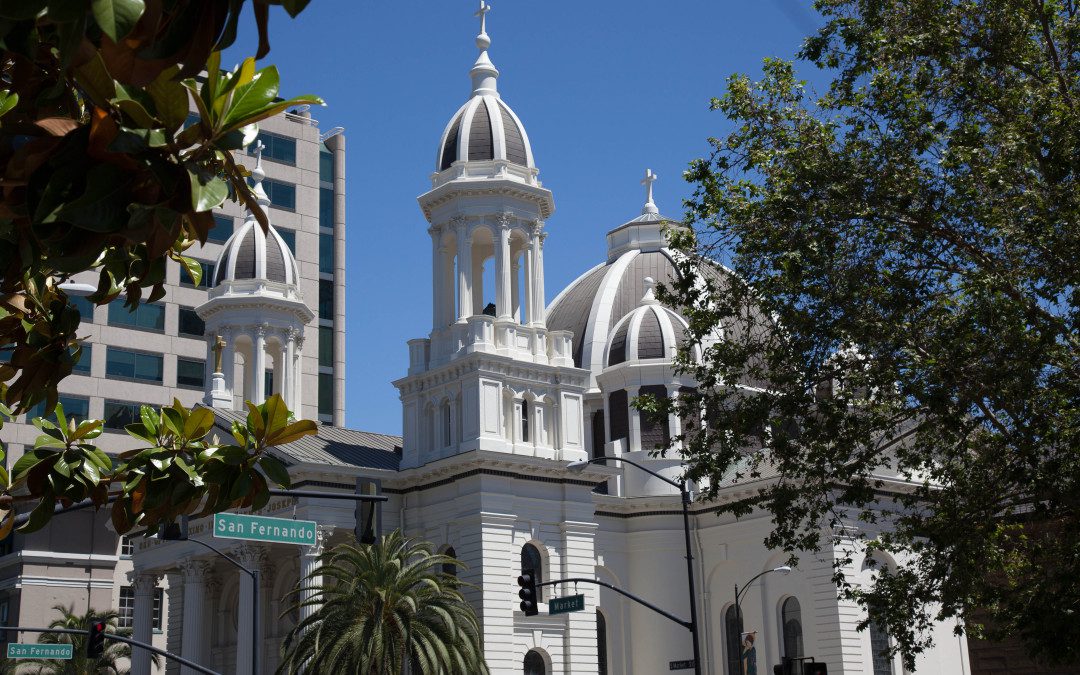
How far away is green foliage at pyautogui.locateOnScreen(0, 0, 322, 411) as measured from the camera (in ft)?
11.8

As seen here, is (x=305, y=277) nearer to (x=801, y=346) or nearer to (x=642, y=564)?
(x=642, y=564)

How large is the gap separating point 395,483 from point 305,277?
37049mm

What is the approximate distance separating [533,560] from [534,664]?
13.7 feet

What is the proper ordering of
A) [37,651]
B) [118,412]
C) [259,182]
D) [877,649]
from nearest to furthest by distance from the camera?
1. [37,651]
2. [877,649]
3. [259,182]
4. [118,412]

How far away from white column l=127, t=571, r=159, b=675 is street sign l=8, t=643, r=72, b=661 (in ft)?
52.6

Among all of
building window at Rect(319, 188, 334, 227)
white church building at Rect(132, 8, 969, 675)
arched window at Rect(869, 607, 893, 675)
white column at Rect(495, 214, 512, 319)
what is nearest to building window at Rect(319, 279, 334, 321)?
building window at Rect(319, 188, 334, 227)

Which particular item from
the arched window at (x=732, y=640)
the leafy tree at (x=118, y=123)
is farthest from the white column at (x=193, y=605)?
the leafy tree at (x=118, y=123)

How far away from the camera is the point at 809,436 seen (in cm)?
2422

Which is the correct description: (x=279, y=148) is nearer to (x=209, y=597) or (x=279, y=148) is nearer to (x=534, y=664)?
(x=209, y=597)

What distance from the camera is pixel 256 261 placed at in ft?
199

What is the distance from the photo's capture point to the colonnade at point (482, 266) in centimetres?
5412

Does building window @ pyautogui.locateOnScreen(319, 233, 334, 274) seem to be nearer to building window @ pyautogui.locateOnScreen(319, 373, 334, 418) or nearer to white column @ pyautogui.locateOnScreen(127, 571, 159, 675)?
building window @ pyautogui.locateOnScreen(319, 373, 334, 418)

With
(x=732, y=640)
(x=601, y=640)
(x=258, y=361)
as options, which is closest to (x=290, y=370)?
(x=258, y=361)

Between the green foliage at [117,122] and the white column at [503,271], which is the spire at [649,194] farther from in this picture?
the green foliage at [117,122]
